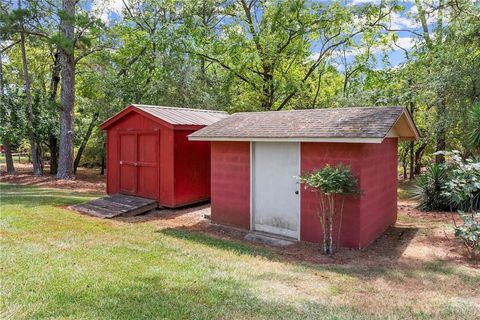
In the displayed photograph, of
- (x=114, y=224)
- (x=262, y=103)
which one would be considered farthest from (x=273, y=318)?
(x=262, y=103)

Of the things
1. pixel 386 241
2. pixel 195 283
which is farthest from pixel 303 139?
pixel 195 283

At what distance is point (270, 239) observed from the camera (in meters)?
7.48

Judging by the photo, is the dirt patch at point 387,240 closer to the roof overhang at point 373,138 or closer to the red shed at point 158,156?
the red shed at point 158,156

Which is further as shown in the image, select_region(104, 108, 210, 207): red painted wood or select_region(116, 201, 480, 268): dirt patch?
select_region(104, 108, 210, 207): red painted wood

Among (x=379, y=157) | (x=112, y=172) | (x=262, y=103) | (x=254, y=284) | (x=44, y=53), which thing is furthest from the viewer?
(x=44, y=53)

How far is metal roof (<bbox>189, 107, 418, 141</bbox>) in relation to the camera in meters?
6.44

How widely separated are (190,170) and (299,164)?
3.88 meters

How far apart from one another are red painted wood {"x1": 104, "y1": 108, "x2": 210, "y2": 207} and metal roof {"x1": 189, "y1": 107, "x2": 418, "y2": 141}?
1.31m

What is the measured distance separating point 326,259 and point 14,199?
30.1ft

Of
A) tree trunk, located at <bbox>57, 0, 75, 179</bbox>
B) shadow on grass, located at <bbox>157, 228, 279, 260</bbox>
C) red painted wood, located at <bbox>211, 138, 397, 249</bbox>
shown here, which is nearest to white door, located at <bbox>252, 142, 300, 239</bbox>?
red painted wood, located at <bbox>211, 138, 397, 249</bbox>

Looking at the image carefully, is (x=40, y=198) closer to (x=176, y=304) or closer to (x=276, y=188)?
(x=276, y=188)

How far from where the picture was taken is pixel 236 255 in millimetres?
6070

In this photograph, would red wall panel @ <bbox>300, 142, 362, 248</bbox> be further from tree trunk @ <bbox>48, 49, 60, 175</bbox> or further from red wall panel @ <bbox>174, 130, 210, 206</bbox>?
tree trunk @ <bbox>48, 49, 60, 175</bbox>

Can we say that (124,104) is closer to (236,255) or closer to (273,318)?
(236,255)
